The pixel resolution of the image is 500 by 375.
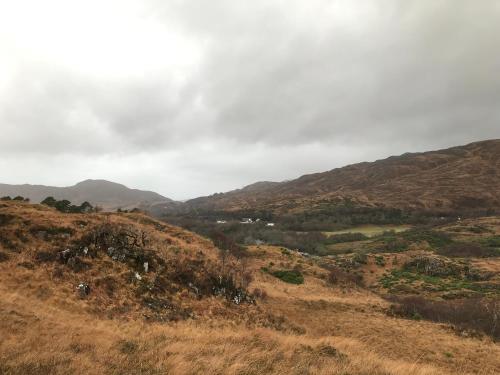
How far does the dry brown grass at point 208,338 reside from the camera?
9.95m

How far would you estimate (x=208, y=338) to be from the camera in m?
13.4

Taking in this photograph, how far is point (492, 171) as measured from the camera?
199 meters

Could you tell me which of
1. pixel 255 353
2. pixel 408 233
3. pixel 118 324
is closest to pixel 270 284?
pixel 118 324

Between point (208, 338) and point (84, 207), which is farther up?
point (84, 207)

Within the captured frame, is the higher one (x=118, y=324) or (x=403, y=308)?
(x=118, y=324)

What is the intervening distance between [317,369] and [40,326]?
9747 millimetres

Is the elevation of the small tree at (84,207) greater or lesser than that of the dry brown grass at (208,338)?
greater

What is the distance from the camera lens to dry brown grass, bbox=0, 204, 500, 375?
32.6 feet

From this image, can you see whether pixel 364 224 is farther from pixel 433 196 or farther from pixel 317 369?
pixel 317 369

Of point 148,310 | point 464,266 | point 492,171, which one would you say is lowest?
point 464,266

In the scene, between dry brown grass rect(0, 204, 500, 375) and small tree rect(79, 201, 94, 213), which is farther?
small tree rect(79, 201, 94, 213)

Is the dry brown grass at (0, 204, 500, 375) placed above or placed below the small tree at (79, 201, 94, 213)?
below

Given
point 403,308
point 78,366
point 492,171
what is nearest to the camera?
point 78,366

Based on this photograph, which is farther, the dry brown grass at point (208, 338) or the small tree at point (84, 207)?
the small tree at point (84, 207)
